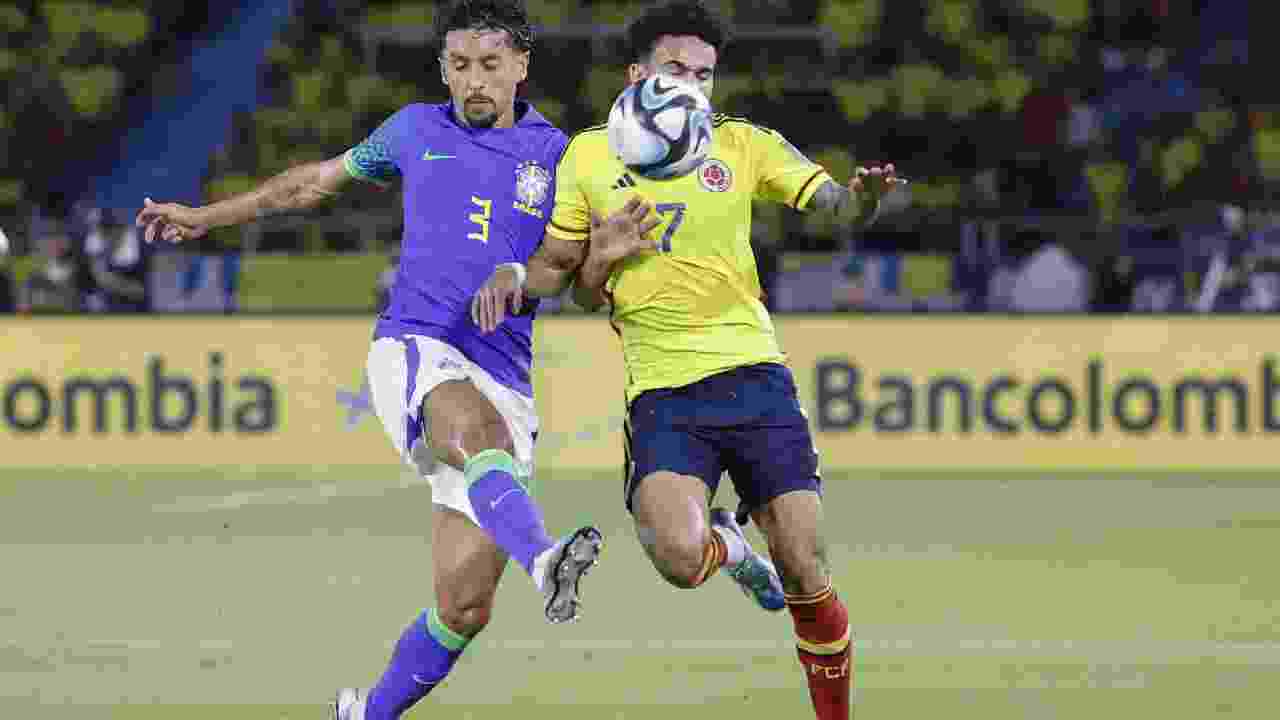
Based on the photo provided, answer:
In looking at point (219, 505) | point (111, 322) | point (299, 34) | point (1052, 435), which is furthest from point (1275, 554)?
point (299, 34)

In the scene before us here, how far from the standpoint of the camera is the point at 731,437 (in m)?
6.33

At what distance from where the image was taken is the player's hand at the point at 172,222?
6.70 meters

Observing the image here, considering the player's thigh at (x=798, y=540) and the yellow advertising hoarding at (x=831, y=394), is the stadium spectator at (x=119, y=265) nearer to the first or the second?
the yellow advertising hoarding at (x=831, y=394)

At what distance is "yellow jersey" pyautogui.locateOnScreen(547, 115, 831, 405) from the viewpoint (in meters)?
6.34

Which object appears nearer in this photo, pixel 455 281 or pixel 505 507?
pixel 505 507

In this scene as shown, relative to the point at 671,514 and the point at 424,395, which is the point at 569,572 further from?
the point at 424,395

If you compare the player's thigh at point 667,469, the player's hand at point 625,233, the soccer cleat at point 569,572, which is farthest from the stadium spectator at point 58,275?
the soccer cleat at point 569,572

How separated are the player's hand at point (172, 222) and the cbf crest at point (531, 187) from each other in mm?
875

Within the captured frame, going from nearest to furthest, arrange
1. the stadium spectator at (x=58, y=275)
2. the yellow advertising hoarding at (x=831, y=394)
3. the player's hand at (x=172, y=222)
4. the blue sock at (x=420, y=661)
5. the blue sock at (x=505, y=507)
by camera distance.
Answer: the blue sock at (x=505, y=507), the blue sock at (x=420, y=661), the player's hand at (x=172, y=222), the yellow advertising hoarding at (x=831, y=394), the stadium spectator at (x=58, y=275)

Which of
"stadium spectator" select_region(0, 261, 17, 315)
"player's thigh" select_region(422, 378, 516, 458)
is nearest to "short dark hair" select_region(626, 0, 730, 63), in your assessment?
"player's thigh" select_region(422, 378, 516, 458)

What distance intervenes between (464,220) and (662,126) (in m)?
0.77

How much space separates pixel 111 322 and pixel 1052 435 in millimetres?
6535

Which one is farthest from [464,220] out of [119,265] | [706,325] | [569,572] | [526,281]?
[119,265]

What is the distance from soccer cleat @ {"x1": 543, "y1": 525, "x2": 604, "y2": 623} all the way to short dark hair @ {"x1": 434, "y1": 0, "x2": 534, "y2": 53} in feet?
5.19
